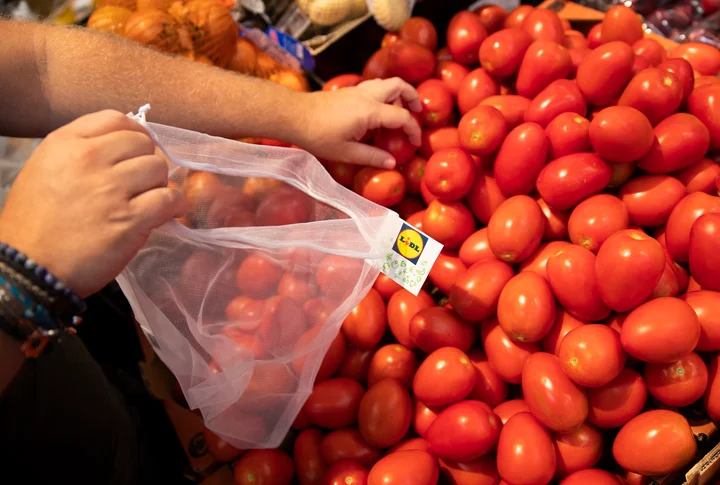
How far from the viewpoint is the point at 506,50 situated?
137cm

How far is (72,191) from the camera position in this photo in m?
0.69

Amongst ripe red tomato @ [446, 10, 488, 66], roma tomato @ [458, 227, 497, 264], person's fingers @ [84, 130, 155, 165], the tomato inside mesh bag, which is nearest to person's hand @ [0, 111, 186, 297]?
person's fingers @ [84, 130, 155, 165]

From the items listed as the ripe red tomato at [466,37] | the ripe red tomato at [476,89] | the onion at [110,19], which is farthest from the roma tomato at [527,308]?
the onion at [110,19]

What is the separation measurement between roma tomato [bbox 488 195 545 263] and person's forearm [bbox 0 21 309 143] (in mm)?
551

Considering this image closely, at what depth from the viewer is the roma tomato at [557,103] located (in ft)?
4.01

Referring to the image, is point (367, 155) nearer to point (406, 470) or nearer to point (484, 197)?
point (484, 197)

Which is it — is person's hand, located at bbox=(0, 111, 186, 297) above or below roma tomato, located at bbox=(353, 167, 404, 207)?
above

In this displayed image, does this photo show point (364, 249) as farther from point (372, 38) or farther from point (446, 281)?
point (372, 38)

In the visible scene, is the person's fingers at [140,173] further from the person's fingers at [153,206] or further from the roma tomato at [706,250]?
the roma tomato at [706,250]

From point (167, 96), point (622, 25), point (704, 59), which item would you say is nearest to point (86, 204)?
point (167, 96)

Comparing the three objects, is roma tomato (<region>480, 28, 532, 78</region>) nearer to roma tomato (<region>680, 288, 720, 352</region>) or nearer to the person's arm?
the person's arm

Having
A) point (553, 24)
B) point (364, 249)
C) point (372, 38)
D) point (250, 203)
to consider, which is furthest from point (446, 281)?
point (372, 38)

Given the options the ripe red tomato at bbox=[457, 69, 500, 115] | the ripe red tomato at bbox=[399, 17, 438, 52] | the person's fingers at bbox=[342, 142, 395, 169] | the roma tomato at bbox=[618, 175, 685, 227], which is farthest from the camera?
the ripe red tomato at bbox=[399, 17, 438, 52]

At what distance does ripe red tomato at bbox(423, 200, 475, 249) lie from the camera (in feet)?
4.12
